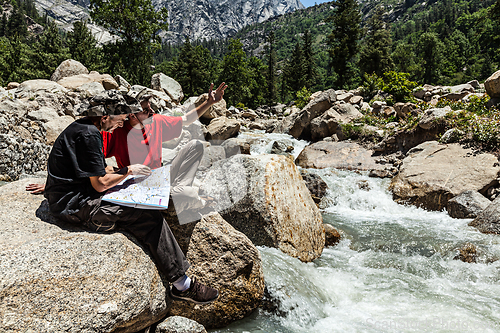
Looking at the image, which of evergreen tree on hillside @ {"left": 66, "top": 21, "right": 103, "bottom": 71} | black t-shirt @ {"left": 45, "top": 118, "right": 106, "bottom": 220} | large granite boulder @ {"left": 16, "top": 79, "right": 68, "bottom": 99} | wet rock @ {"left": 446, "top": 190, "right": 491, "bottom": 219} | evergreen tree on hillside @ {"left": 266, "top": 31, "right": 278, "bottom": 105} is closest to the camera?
black t-shirt @ {"left": 45, "top": 118, "right": 106, "bottom": 220}

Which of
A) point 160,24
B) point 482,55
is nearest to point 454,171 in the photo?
point 160,24

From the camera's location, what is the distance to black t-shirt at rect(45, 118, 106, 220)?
8.85 feet

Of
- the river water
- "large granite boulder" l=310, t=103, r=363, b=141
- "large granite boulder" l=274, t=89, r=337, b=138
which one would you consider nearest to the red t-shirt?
the river water

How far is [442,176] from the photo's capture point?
30.5 ft

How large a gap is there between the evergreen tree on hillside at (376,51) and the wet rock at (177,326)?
1774 inches

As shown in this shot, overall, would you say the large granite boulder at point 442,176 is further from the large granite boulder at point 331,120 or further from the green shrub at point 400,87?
the green shrub at point 400,87

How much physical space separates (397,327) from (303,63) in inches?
2223

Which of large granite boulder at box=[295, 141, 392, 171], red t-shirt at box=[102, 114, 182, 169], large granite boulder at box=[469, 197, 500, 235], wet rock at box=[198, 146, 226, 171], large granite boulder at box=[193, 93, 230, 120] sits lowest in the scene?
large granite boulder at box=[469, 197, 500, 235]

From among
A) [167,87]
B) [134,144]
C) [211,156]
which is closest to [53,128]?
[211,156]

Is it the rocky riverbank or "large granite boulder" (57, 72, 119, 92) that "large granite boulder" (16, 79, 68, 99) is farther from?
"large granite boulder" (57, 72, 119, 92)

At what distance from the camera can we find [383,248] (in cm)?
672

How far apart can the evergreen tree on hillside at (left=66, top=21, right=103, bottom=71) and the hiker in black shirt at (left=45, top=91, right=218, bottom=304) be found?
33.1 meters

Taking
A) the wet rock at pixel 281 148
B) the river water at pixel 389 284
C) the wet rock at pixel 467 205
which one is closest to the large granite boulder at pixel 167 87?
the wet rock at pixel 281 148

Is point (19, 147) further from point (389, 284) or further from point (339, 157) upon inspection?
point (339, 157)
